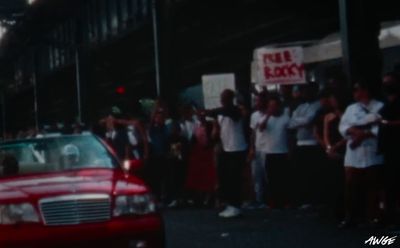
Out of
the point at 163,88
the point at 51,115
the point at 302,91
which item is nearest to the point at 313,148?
the point at 302,91

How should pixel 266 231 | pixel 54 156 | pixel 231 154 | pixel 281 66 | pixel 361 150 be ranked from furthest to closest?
pixel 281 66 < pixel 231 154 < pixel 266 231 < pixel 361 150 < pixel 54 156

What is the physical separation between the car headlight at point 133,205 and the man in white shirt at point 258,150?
6507mm

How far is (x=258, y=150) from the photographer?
16.1 meters

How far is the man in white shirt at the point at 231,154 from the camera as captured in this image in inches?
594

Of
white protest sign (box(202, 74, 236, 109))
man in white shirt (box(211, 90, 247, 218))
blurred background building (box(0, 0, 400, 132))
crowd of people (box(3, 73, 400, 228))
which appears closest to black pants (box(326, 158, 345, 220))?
crowd of people (box(3, 73, 400, 228))

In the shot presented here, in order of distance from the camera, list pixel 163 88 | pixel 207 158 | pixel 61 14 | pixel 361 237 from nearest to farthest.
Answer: pixel 361 237 < pixel 207 158 < pixel 163 88 < pixel 61 14

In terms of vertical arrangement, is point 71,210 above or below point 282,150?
below

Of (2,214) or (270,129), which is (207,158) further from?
(2,214)

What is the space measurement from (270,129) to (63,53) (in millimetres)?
41878

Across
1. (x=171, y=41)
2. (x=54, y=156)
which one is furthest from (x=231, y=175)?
(x=171, y=41)

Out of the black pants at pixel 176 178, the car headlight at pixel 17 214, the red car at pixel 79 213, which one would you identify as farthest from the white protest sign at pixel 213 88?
the car headlight at pixel 17 214

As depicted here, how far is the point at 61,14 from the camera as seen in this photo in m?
54.9

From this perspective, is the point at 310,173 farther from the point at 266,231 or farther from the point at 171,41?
the point at 171,41

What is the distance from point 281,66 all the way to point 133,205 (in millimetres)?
8766
